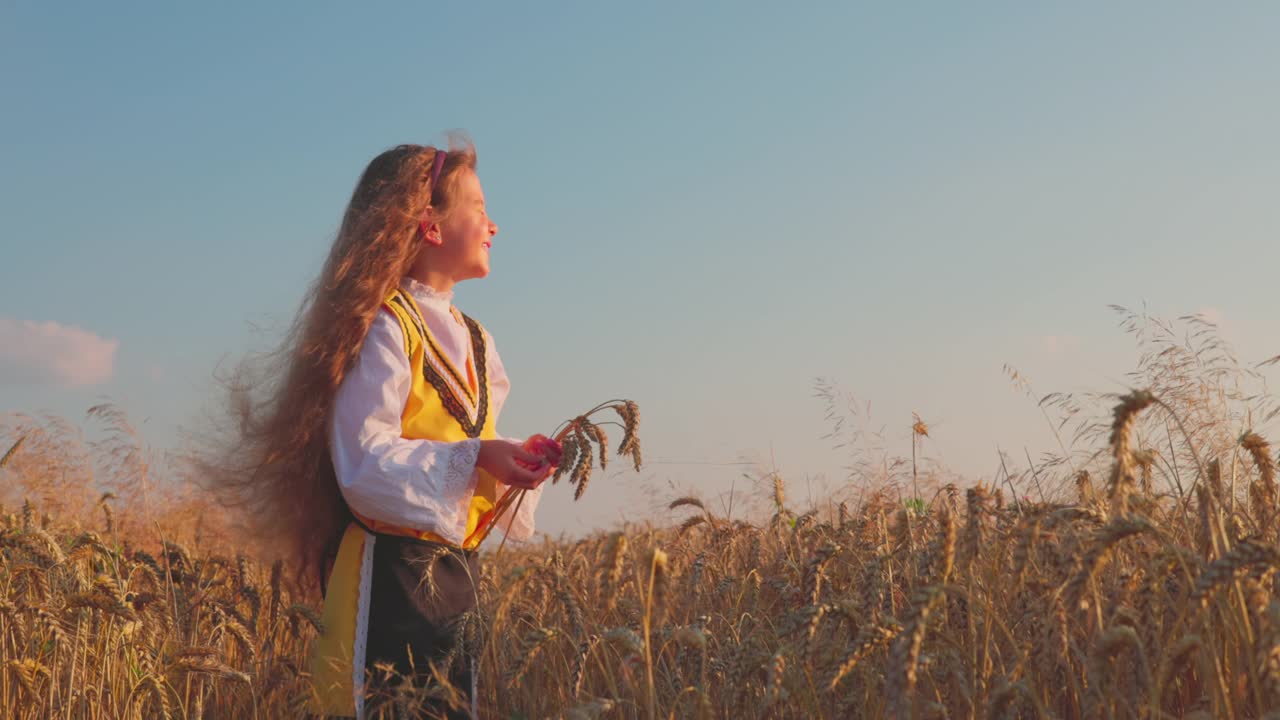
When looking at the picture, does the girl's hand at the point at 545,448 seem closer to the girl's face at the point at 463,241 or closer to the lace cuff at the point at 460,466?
the lace cuff at the point at 460,466

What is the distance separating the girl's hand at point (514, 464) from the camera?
8.47 ft

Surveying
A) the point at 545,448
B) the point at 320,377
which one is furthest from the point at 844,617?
the point at 320,377

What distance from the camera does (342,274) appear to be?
9.82ft

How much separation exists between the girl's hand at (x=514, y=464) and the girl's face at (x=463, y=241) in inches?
28.7

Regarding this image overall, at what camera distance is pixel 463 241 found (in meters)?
3.14

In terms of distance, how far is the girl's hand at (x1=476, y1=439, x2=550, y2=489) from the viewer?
2.58 metres

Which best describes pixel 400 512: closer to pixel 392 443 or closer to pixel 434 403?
pixel 392 443

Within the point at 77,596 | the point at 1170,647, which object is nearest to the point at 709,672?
the point at 1170,647

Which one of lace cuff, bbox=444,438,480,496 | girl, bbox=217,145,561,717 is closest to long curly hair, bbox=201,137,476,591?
girl, bbox=217,145,561,717

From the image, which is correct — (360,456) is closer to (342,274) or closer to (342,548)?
(342,548)

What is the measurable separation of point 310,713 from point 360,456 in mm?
773

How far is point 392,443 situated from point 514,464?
1.08ft

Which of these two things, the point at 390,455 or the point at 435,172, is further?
the point at 435,172

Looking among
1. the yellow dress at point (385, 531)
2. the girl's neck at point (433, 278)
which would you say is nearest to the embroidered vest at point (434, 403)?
the yellow dress at point (385, 531)
